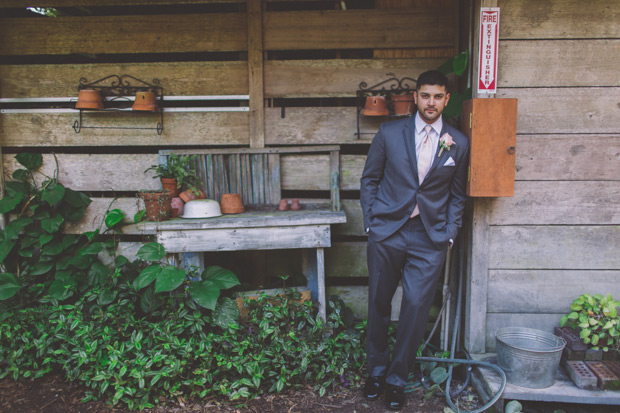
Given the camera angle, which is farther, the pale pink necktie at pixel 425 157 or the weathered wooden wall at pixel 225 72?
the weathered wooden wall at pixel 225 72

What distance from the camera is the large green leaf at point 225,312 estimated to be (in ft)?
10.6

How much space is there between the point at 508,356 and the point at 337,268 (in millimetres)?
1590

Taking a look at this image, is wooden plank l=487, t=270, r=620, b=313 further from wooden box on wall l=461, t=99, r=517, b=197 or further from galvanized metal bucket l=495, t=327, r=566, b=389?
wooden box on wall l=461, t=99, r=517, b=197

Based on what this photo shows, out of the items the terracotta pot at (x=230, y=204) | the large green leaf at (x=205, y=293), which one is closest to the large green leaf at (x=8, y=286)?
the large green leaf at (x=205, y=293)

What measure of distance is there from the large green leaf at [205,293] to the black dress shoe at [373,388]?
116 centimetres

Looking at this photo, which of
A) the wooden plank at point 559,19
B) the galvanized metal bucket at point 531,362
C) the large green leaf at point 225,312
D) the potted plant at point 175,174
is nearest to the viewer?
the galvanized metal bucket at point 531,362

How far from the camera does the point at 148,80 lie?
390 cm

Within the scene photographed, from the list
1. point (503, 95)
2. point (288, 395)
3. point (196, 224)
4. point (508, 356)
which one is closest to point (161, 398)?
point (288, 395)

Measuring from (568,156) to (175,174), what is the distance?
2.93m

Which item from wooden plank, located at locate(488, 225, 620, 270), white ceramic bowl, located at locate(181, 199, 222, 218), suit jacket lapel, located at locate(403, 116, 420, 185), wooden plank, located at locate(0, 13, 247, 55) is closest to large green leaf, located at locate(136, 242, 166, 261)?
white ceramic bowl, located at locate(181, 199, 222, 218)

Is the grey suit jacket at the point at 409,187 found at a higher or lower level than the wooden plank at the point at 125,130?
lower

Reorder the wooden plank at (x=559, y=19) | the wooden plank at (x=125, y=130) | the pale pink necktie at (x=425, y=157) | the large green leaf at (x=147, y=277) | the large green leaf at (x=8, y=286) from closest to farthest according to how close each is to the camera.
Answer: the pale pink necktie at (x=425, y=157) → the wooden plank at (x=559, y=19) → the large green leaf at (x=147, y=277) → the large green leaf at (x=8, y=286) → the wooden plank at (x=125, y=130)

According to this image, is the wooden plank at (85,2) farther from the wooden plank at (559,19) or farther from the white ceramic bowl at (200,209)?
the wooden plank at (559,19)

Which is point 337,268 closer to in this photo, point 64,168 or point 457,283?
point 457,283
